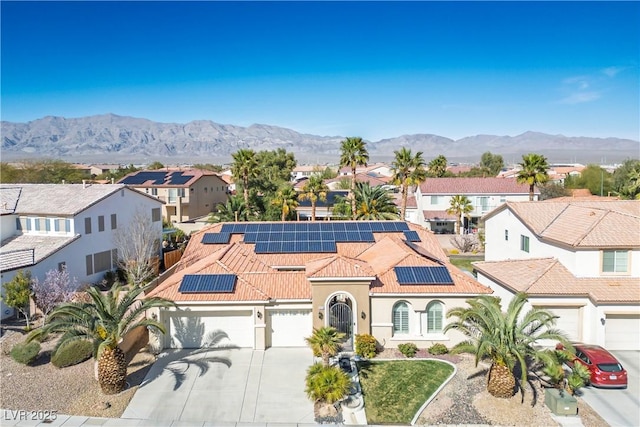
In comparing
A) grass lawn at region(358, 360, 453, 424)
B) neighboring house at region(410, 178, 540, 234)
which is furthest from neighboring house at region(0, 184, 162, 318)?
neighboring house at region(410, 178, 540, 234)

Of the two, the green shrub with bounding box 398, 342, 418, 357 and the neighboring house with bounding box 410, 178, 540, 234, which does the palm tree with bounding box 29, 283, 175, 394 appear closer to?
the green shrub with bounding box 398, 342, 418, 357

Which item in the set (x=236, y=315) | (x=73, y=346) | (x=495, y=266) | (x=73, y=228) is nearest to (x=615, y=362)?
(x=495, y=266)

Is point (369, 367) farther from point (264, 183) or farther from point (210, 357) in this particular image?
point (264, 183)

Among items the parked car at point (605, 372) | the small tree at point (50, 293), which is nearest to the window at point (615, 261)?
the parked car at point (605, 372)

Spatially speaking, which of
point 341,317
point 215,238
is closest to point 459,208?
point 215,238

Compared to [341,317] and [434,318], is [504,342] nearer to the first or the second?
[434,318]

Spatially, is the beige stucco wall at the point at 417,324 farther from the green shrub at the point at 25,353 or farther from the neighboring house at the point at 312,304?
the green shrub at the point at 25,353
